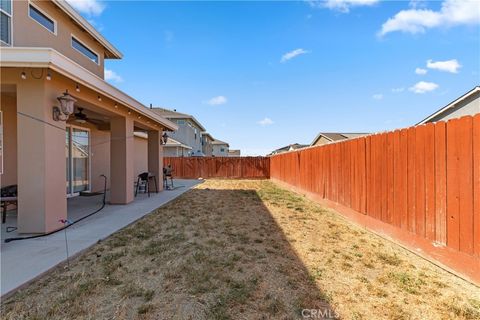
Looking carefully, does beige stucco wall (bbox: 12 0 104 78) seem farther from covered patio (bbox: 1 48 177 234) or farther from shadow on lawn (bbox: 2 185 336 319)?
shadow on lawn (bbox: 2 185 336 319)

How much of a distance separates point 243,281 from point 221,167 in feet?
65.6

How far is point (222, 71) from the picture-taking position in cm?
1692

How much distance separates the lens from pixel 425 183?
13.5 ft

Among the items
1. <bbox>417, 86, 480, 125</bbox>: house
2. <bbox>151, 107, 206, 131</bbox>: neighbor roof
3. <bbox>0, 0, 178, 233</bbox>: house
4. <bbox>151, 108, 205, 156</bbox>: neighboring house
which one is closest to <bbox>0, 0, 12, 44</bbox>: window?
<bbox>0, 0, 178, 233</bbox>: house

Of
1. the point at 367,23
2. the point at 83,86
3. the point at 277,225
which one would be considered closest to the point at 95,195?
the point at 83,86

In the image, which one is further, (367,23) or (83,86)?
(367,23)

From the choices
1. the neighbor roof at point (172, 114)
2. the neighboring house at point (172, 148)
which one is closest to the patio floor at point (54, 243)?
the neighboring house at point (172, 148)

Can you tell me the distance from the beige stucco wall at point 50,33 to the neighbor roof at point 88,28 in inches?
5.8

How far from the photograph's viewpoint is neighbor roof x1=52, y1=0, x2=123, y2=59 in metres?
8.05

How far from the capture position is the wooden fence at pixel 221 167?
22703 mm

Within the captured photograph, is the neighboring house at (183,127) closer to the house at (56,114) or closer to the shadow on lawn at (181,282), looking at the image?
the house at (56,114)

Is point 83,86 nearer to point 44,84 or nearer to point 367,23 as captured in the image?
point 44,84

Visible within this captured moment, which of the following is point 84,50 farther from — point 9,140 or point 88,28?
point 9,140

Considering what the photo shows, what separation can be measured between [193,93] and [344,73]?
11.5 metres
